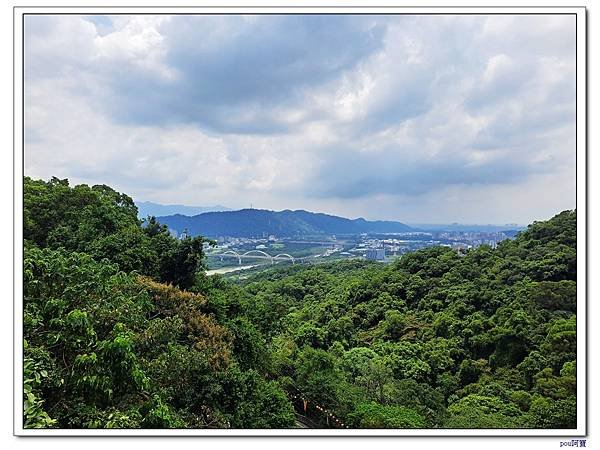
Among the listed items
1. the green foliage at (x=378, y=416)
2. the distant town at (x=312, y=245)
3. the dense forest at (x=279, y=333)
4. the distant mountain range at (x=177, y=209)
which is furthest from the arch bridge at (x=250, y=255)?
the green foliage at (x=378, y=416)

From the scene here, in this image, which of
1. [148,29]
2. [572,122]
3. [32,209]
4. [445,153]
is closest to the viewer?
[572,122]

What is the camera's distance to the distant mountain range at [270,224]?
4804 mm

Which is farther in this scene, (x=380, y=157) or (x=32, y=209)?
(x=32, y=209)

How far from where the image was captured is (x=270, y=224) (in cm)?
524

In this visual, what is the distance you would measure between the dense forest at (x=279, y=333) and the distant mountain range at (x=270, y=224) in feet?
1.29

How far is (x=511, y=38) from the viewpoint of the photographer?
3.28m

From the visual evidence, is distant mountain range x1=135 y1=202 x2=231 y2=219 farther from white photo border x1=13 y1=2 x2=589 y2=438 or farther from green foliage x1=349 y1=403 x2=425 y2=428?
green foliage x1=349 y1=403 x2=425 y2=428

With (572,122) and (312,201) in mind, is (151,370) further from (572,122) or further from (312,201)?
(572,122)

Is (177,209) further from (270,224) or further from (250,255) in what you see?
(250,255)
